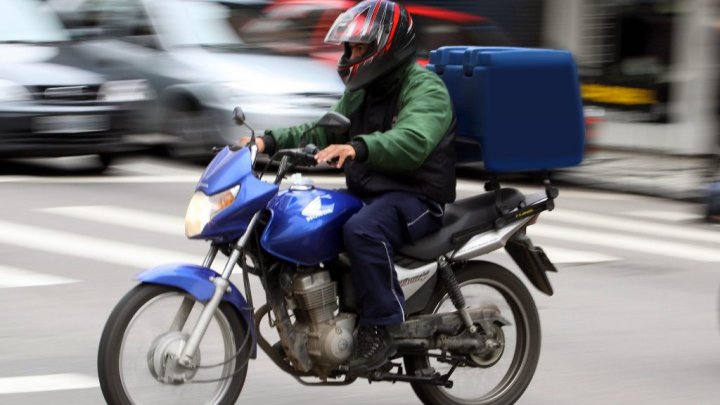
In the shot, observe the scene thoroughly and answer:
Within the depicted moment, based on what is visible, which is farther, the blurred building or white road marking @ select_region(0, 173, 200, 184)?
the blurred building

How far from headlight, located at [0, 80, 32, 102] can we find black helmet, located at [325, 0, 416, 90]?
812cm

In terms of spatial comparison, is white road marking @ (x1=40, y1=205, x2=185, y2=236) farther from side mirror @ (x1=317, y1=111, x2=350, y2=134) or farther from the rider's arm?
side mirror @ (x1=317, y1=111, x2=350, y2=134)

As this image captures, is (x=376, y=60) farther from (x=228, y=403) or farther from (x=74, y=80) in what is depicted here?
(x=74, y=80)

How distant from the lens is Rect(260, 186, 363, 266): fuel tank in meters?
5.19

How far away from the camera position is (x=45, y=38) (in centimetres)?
1432

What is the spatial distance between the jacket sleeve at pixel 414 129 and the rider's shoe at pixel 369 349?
628 mm

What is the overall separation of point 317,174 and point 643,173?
3.90 metres

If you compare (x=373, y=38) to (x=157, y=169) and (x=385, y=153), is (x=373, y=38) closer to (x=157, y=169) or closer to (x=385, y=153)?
(x=385, y=153)

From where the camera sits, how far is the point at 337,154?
508cm

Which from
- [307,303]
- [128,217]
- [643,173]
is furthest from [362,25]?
[643,173]

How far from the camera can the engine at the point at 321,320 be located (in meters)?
5.32

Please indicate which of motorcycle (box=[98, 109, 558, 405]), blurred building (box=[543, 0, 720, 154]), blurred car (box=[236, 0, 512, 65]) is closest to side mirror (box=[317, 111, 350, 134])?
motorcycle (box=[98, 109, 558, 405])

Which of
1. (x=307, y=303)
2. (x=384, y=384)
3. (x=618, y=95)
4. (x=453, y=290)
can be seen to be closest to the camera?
(x=307, y=303)

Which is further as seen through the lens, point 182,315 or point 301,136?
point 301,136
